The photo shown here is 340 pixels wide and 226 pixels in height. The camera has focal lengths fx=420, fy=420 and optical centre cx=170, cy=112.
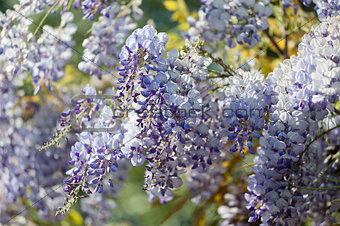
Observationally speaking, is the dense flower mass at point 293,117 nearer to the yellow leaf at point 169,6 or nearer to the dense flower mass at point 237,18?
the dense flower mass at point 237,18

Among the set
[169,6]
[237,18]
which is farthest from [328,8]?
[169,6]

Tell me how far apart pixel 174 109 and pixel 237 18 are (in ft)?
0.68

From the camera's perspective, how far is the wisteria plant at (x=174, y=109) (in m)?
0.43

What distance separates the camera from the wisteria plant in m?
0.43

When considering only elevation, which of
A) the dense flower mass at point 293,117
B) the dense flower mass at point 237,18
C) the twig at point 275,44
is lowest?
the dense flower mass at point 293,117

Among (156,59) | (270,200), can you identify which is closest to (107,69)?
(156,59)

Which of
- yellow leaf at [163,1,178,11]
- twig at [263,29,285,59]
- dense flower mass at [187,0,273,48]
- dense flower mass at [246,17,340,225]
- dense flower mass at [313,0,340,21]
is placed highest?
yellow leaf at [163,1,178,11]

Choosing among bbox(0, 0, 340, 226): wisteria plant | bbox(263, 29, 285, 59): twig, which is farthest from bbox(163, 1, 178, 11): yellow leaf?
bbox(263, 29, 285, 59): twig

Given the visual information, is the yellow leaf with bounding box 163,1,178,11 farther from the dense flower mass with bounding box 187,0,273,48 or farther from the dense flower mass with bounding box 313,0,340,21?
the dense flower mass with bounding box 313,0,340,21

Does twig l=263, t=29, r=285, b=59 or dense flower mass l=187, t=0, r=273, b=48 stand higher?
twig l=263, t=29, r=285, b=59

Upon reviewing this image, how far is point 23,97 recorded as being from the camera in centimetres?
68

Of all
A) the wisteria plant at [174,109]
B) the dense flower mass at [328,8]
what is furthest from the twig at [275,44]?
the dense flower mass at [328,8]

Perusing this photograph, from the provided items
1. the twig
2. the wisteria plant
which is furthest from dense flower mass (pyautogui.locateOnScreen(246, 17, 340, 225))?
the twig

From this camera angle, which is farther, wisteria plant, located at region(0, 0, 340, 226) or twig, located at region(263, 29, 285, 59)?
twig, located at region(263, 29, 285, 59)
